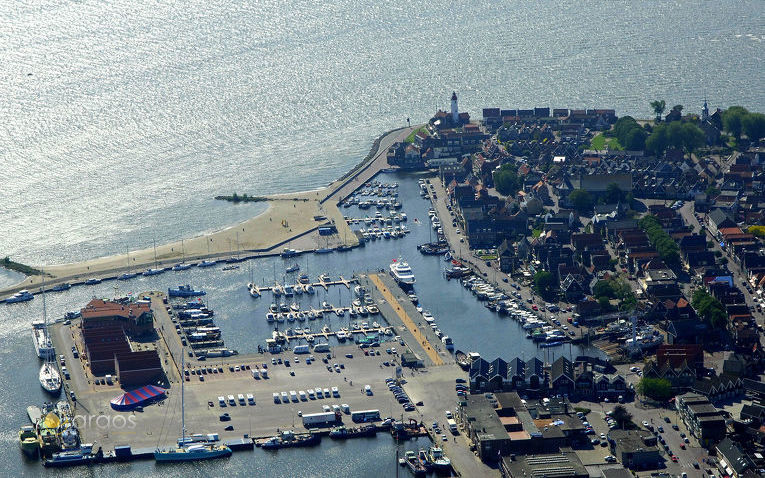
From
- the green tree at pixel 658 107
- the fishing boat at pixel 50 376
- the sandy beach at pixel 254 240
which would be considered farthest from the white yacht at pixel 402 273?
the green tree at pixel 658 107

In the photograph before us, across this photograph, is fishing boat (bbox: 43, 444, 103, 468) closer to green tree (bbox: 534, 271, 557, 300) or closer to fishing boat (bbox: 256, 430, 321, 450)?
fishing boat (bbox: 256, 430, 321, 450)

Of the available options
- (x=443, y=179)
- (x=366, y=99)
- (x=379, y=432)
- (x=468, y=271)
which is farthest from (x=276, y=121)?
(x=379, y=432)

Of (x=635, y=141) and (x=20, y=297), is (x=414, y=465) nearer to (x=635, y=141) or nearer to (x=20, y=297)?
(x=20, y=297)

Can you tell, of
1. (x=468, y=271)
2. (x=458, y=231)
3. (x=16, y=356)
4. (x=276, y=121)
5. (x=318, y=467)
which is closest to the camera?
(x=318, y=467)

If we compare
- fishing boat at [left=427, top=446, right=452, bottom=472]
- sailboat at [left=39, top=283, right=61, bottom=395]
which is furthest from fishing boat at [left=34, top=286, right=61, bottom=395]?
fishing boat at [left=427, top=446, right=452, bottom=472]

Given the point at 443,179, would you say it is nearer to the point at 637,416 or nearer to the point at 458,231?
the point at 458,231
